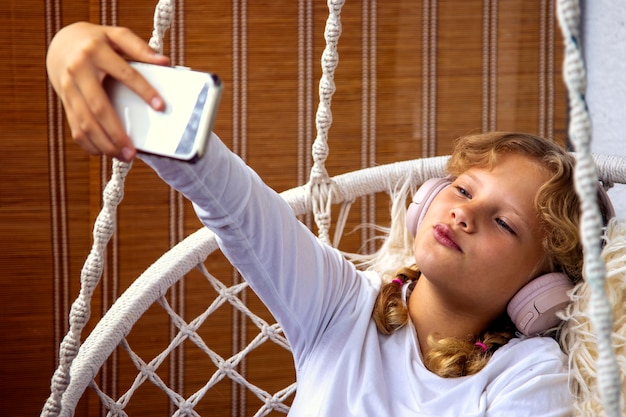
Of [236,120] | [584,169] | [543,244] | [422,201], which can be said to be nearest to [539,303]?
[543,244]

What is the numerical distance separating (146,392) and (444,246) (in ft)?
3.22

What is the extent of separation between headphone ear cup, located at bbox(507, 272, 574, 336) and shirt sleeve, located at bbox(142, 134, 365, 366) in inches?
7.4

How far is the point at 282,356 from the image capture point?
165 centimetres

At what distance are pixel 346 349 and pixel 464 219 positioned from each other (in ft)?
0.65

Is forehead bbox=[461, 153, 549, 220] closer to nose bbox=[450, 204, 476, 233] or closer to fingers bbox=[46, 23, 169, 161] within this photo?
nose bbox=[450, 204, 476, 233]

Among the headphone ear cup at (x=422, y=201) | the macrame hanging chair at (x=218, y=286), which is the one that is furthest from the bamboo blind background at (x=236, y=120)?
the headphone ear cup at (x=422, y=201)

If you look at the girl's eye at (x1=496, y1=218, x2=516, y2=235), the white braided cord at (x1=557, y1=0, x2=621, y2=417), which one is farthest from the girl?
the white braided cord at (x1=557, y1=0, x2=621, y2=417)

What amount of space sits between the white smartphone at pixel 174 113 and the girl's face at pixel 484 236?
402 mm

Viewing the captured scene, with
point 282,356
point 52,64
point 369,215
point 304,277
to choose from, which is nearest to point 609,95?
point 369,215

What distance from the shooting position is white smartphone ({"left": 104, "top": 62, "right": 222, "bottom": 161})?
51 centimetres

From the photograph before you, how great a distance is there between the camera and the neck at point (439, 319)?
908mm

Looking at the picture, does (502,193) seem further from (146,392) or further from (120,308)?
(146,392)

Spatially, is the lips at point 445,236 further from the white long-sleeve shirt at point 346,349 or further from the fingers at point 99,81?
the fingers at point 99,81

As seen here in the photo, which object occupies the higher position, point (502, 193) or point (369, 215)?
point (502, 193)
